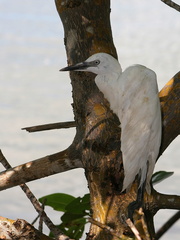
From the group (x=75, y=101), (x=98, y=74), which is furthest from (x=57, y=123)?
(x=98, y=74)

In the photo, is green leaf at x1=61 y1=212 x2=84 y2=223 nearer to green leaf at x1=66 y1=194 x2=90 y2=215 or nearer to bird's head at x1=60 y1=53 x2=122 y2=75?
green leaf at x1=66 y1=194 x2=90 y2=215

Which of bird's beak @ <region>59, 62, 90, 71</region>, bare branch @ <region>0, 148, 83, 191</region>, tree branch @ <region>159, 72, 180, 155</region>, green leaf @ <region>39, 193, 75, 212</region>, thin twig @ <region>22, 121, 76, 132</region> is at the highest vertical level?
bird's beak @ <region>59, 62, 90, 71</region>

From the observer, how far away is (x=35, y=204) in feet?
5.34

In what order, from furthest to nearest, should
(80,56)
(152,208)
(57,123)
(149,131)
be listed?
(57,123) → (80,56) → (152,208) → (149,131)

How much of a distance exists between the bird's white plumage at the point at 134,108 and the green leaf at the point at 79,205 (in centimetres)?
25

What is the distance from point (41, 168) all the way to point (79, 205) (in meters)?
0.21

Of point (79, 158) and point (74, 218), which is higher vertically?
point (79, 158)

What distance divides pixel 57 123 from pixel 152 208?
500 mm

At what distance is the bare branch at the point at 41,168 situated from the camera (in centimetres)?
174

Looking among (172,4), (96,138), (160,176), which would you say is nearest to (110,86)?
(96,138)

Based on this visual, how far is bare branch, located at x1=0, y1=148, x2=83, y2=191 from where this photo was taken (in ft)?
5.71

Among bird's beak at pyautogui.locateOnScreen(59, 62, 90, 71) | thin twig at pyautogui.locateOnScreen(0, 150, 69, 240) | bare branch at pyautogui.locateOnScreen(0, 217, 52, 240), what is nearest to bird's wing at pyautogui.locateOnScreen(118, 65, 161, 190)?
bird's beak at pyautogui.locateOnScreen(59, 62, 90, 71)

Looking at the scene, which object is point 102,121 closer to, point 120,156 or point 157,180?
point 120,156

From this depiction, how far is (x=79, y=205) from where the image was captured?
1.83m
